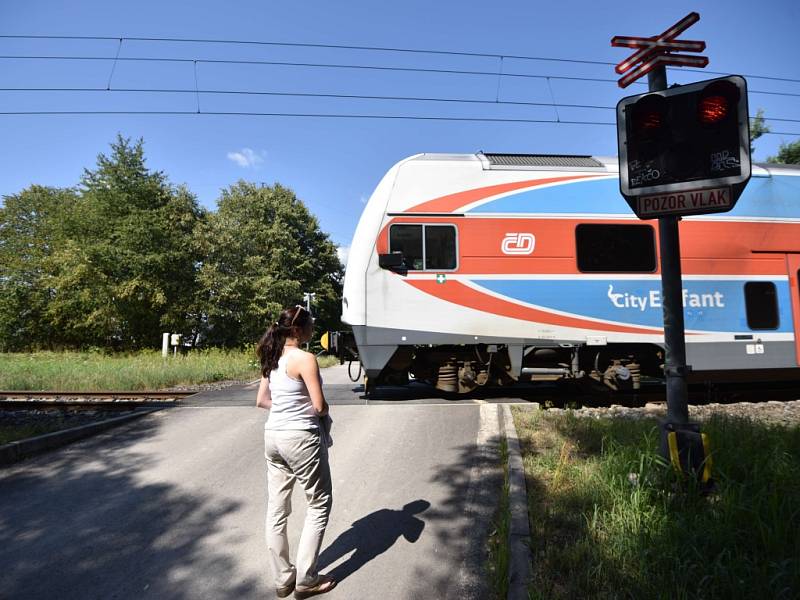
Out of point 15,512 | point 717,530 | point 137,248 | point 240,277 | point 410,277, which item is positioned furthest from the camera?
point 240,277

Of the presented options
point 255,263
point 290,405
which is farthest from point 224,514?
point 255,263

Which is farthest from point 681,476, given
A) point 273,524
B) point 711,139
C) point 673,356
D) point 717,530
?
point 273,524

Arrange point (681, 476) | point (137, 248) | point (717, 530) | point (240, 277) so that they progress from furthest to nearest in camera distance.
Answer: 1. point (240, 277)
2. point (137, 248)
3. point (681, 476)
4. point (717, 530)

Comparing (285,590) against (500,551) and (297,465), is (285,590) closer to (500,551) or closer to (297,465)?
(297,465)

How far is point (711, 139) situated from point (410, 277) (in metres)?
4.84

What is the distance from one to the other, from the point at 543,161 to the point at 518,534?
261 inches

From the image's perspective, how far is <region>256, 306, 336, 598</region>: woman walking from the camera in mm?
2604

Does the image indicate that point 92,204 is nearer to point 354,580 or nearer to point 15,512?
point 15,512

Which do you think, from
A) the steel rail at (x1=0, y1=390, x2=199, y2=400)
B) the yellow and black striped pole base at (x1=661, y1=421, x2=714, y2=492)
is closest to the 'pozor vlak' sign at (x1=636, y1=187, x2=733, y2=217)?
the yellow and black striped pole base at (x1=661, y1=421, x2=714, y2=492)

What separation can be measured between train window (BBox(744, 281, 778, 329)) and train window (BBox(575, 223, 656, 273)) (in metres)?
1.81

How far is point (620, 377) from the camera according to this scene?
288 inches

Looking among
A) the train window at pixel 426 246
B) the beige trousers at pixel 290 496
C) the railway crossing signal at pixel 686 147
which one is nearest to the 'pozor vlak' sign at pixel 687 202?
the railway crossing signal at pixel 686 147

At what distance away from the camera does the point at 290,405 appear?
2.63m

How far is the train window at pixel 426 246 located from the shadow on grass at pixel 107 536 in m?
4.52
